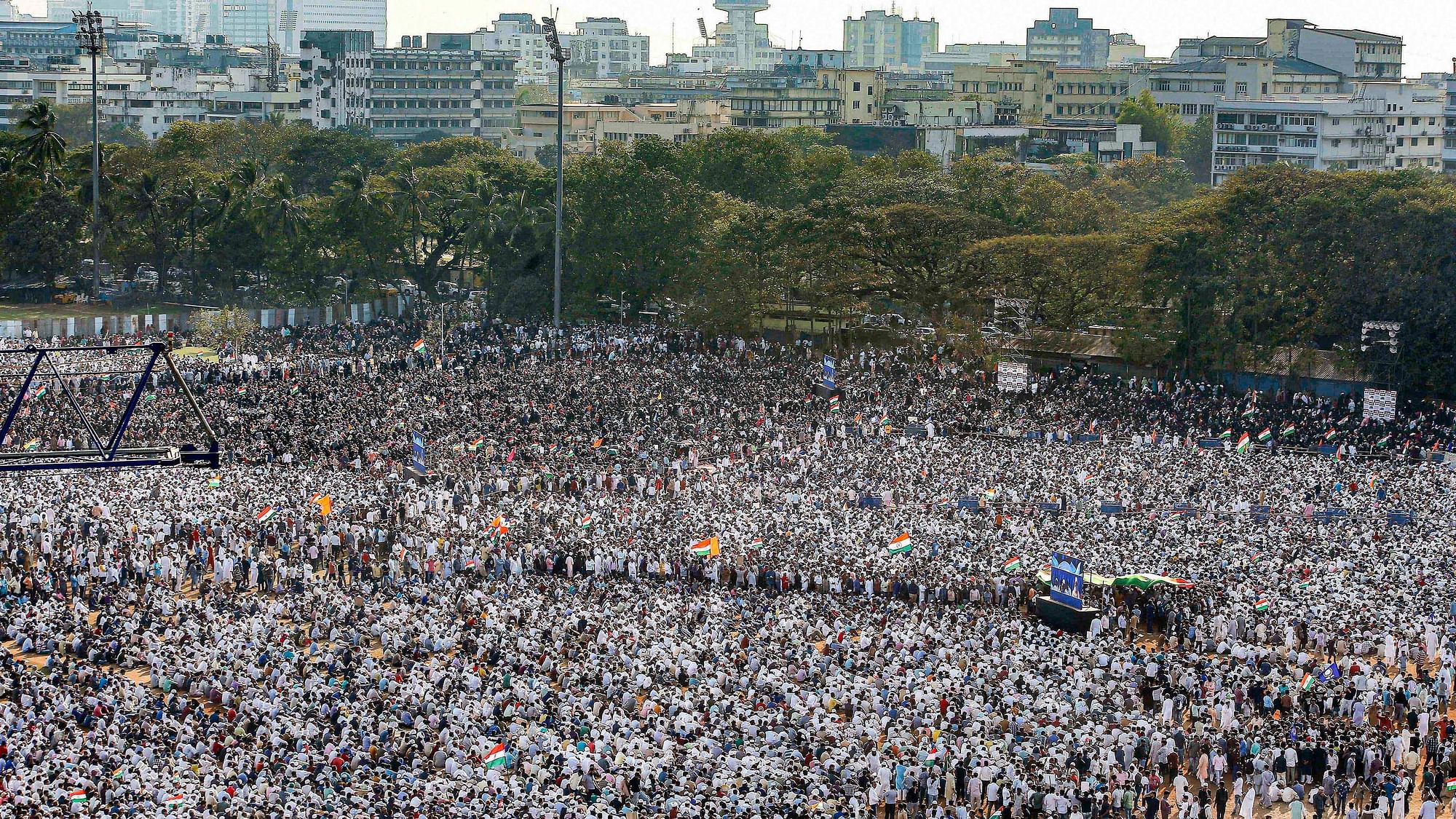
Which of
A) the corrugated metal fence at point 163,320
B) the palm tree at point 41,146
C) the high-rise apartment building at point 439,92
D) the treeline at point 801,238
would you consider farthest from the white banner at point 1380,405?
the high-rise apartment building at point 439,92

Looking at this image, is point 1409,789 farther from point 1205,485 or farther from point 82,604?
point 82,604

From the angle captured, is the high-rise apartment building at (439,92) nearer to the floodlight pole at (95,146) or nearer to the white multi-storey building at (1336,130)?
the white multi-storey building at (1336,130)

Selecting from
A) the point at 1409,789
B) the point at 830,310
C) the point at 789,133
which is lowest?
the point at 1409,789

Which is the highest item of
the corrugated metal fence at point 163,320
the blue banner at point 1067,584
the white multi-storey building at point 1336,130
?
the white multi-storey building at point 1336,130

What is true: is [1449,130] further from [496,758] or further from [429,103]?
[496,758]

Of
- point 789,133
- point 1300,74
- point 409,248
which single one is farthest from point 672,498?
point 1300,74

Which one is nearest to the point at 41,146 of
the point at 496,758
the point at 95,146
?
the point at 95,146

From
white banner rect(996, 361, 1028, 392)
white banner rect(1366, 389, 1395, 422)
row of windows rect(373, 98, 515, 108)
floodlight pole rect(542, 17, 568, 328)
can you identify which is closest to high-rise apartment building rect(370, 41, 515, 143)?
row of windows rect(373, 98, 515, 108)

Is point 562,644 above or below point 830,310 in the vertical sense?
below
